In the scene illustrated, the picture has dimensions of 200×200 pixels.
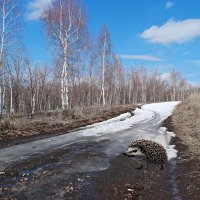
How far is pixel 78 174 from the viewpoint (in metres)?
8.19

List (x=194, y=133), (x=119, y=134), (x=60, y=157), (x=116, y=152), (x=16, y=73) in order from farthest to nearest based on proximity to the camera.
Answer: (x=16, y=73), (x=119, y=134), (x=194, y=133), (x=116, y=152), (x=60, y=157)

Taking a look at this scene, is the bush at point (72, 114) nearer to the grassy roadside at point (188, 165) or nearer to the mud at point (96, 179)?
the grassy roadside at point (188, 165)

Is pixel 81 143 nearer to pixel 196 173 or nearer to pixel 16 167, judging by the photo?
pixel 16 167

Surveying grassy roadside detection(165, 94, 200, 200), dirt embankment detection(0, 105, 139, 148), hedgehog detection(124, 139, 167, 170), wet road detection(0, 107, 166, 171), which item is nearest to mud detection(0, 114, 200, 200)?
grassy roadside detection(165, 94, 200, 200)

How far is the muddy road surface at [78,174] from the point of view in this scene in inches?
268

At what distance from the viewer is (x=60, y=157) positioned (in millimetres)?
10008

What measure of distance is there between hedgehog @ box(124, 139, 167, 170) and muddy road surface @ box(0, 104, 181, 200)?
0.87ft

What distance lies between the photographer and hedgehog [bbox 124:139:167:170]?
9.84m

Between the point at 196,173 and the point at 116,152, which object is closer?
the point at 196,173

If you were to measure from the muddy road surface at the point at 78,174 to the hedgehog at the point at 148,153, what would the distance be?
27cm

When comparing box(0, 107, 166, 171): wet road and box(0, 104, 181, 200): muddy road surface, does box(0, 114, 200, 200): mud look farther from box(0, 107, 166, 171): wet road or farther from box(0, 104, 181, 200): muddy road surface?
box(0, 107, 166, 171): wet road

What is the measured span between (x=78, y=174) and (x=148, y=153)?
2.88 metres

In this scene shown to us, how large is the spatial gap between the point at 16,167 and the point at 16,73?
27488 mm

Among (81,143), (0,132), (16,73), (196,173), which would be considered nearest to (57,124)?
(0,132)
